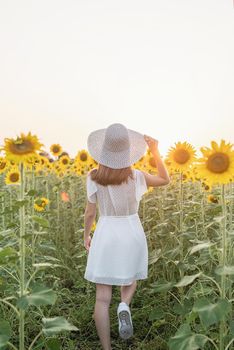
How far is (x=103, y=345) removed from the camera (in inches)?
153

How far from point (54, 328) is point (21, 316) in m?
0.27

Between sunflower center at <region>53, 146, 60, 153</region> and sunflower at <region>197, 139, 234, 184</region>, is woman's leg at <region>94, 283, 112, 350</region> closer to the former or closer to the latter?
sunflower at <region>197, 139, 234, 184</region>

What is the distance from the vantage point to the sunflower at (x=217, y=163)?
131 inches

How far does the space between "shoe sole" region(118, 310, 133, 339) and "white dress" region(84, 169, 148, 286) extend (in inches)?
9.0

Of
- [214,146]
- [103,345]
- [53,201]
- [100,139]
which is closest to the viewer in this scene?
[214,146]

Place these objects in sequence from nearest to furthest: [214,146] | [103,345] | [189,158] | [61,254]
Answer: [214,146] < [103,345] < [189,158] < [61,254]

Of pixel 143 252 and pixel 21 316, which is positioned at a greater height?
pixel 143 252

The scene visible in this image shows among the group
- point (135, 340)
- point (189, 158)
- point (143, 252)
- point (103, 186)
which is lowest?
point (135, 340)

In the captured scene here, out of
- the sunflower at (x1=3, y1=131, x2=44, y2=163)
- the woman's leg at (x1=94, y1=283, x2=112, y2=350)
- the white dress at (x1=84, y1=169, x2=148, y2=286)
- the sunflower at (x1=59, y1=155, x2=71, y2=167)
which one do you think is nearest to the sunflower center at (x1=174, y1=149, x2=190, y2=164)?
the white dress at (x1=84, y1=169, x2=148, y2=286)

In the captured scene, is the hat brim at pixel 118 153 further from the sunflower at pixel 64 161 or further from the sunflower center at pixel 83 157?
the sunflower at pixel 64 161

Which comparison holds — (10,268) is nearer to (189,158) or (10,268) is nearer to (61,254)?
(189,158)

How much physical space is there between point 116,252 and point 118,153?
746 millimetres

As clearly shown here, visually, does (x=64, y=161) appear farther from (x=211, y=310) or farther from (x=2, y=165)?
(x=211, y=310)

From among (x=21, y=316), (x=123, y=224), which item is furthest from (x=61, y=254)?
(x=21, y=316)
